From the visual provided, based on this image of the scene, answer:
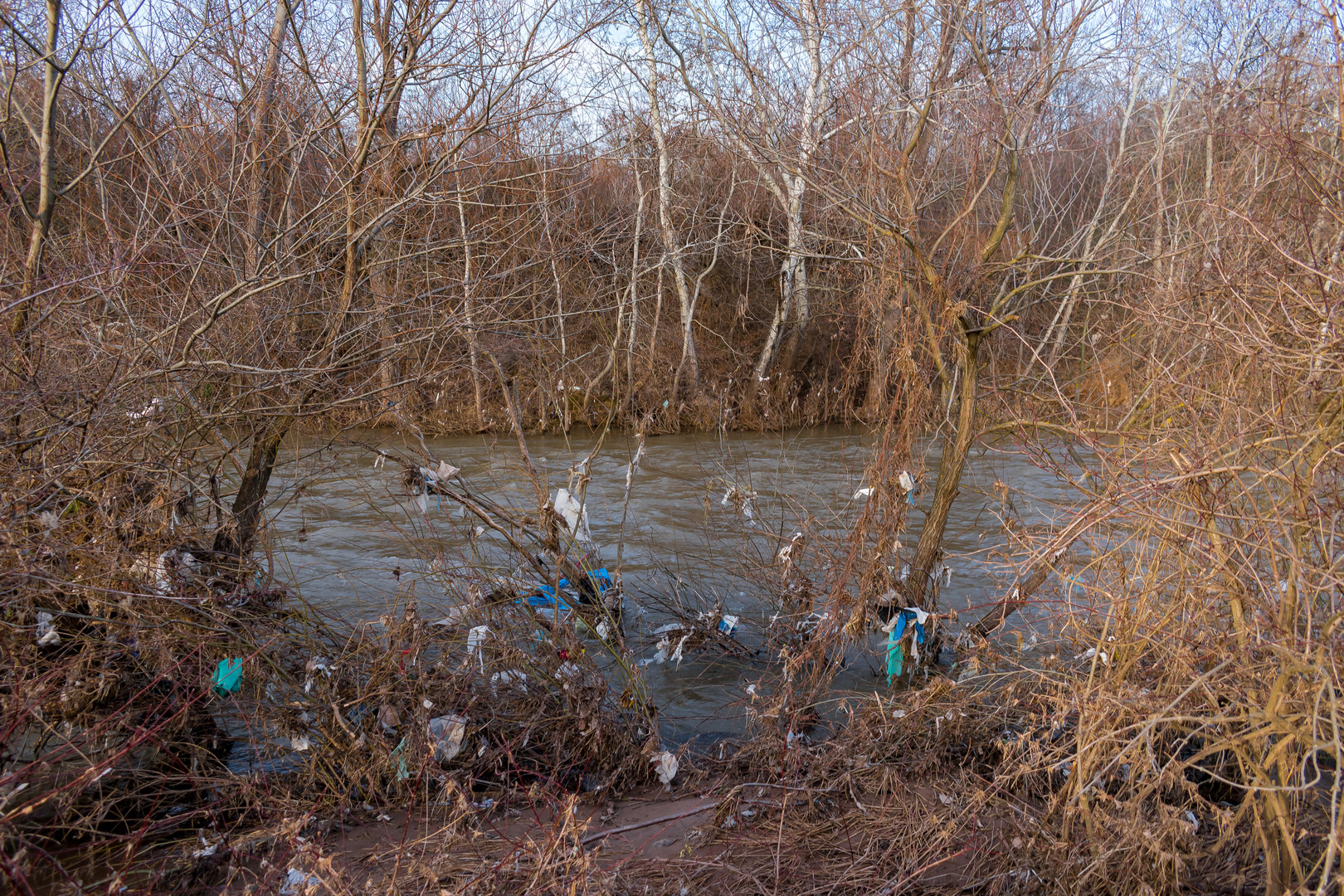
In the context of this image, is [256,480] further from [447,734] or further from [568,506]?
[447,734]

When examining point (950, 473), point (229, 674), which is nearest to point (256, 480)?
point (229, 674)

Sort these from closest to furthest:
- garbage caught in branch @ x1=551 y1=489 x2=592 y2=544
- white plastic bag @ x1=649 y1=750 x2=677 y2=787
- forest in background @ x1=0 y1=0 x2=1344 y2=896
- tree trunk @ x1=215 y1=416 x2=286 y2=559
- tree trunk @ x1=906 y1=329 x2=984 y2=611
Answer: forest in background @ x1=0 y1=0 x2=1344 y2=896 → white plastic bag @ x1=649 y1=750 x2=677 y2=787 → garbage caught in branch @ x1=551 y1=489 x2=592 y2=544 → tree trunk @ x1=215 y1=416 x2=286 y2=559 → tree trunk @ x1=906 y1=329 x2=984 y2=611

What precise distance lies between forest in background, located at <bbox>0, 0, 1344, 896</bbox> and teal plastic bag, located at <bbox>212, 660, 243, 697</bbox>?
0.32ft

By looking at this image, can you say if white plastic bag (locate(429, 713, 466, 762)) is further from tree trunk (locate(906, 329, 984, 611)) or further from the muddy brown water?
tree trunk (locate(906, 329, 984, 611))

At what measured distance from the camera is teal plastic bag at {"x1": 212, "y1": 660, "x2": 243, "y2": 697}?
3.92 m

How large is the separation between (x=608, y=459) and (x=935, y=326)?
7250 mm

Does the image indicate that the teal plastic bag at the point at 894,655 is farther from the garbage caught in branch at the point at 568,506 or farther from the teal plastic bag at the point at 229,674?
the teal plastic bag at the point at 229,674

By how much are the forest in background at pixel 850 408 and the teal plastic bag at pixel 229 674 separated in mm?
98

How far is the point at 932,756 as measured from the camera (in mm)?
4199

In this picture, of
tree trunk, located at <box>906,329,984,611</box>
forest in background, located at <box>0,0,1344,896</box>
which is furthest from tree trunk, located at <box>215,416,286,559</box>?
tree trunk, located at <box>906,329,984,611</box>

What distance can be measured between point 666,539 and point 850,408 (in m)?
3.36

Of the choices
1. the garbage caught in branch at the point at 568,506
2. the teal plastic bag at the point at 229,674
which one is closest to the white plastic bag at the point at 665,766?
the garbage caught in branch at the point at 568,506

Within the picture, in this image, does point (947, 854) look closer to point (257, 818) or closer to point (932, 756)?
point (932, 756)

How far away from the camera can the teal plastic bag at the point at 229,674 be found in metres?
3.92
